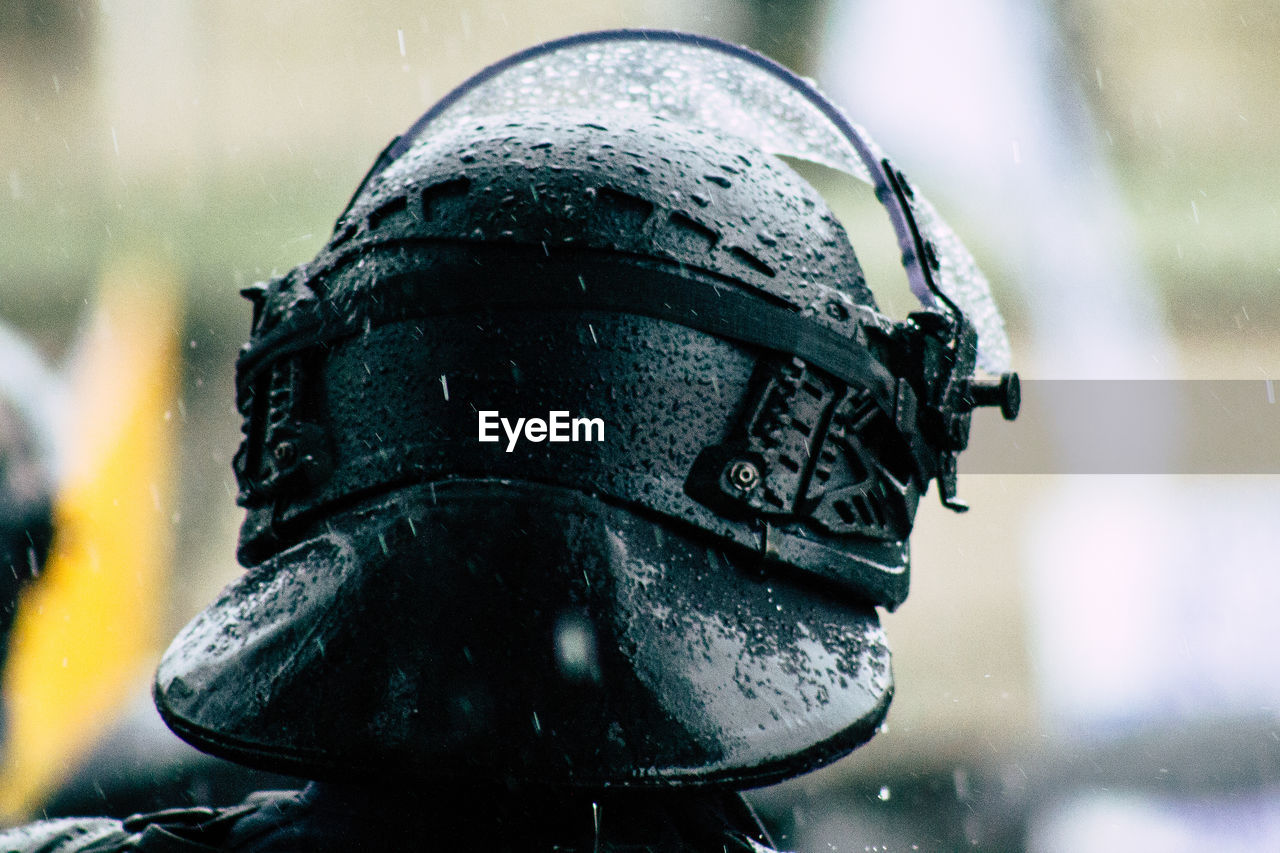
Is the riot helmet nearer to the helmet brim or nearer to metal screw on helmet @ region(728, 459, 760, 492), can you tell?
the helmet brim

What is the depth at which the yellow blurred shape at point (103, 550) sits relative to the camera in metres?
3.52

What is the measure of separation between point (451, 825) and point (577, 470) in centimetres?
41

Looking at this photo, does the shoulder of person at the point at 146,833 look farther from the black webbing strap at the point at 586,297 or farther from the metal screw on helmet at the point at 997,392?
the metal screw on helmet at the point at 997,392

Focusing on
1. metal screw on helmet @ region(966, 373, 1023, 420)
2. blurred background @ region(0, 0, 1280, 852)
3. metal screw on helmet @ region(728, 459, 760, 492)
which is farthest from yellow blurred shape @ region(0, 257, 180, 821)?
metal screw on helmet @ region(966, 373, 1023, 420)

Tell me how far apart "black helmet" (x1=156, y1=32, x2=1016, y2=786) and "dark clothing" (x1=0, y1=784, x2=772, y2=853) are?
117 millimetres

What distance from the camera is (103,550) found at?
4.29 metres

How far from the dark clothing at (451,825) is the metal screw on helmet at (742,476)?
33 cm

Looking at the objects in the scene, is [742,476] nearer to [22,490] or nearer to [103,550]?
[22,490]

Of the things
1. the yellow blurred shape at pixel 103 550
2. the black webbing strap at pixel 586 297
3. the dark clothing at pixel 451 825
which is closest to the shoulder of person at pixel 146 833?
the dark clothing at pixel 451 825

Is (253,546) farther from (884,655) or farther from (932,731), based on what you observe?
(932,731)

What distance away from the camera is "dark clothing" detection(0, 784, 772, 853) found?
43.4 inches

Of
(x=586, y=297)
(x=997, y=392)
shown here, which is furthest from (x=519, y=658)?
(x=997, y=392)

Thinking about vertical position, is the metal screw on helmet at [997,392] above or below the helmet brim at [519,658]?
above

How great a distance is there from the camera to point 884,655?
1265 mm
